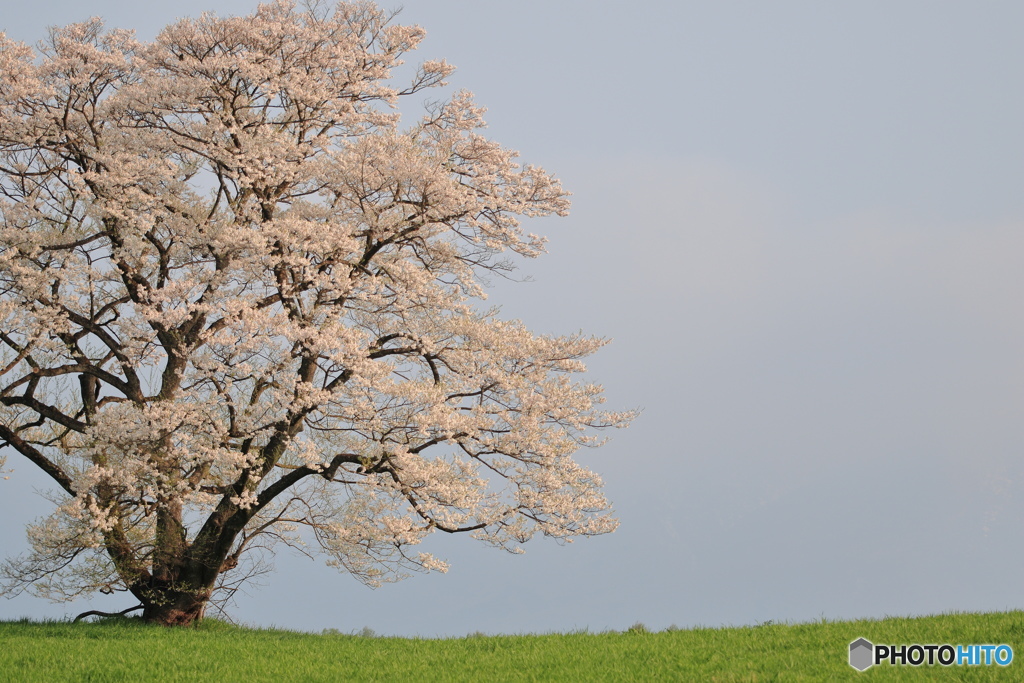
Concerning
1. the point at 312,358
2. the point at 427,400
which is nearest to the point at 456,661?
the point at 427,400

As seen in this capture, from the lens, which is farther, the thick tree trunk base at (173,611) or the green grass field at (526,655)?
the thick tree trunk base at (173,611)

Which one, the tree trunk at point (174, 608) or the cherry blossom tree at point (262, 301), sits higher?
the cherry blossom tree at point (262, 301)

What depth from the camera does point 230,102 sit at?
15.9m

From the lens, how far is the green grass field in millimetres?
10664

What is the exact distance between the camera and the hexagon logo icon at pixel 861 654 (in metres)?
10.7

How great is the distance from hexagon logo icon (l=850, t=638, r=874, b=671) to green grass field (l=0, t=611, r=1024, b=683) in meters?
0.14

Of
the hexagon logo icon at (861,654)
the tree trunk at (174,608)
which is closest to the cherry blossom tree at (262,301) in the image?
the tree trunk at (174,608)

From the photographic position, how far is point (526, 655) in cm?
1255

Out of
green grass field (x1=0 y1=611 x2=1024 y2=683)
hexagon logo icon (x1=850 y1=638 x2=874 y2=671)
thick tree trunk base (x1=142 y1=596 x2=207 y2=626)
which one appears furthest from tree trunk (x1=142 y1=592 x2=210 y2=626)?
hexagon logo icon (x1=850 y1=638 x2=874 y2=671)

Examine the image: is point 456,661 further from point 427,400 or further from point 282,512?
point 282,512

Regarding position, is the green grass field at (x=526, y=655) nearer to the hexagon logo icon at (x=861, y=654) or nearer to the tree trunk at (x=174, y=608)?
the hexagon logo icon at (x=861, y=654)

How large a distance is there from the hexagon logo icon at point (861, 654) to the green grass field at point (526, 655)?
14 cm

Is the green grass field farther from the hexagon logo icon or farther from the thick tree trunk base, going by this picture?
the thick tree trunk base

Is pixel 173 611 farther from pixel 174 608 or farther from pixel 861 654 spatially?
pixel 861 654
